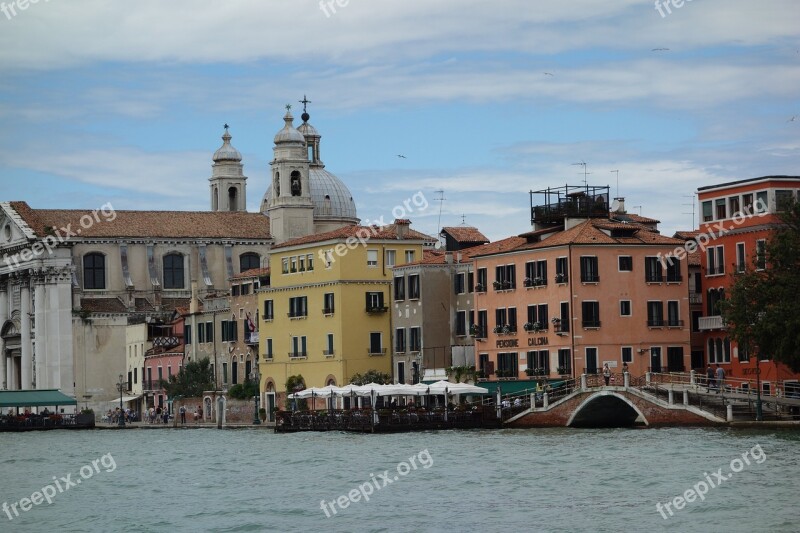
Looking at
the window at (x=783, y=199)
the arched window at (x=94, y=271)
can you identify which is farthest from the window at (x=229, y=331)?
the window at (x=783, y=199)

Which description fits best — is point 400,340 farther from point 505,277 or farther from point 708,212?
point 708,212

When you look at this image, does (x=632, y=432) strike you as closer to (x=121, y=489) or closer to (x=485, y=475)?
(x=485, y=475)

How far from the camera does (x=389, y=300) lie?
265 feet

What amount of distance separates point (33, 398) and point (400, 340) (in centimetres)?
2809

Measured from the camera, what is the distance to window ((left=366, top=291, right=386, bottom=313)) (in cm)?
8062

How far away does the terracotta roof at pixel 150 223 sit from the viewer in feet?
364

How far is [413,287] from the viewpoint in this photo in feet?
255

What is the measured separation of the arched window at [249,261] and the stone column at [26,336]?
1255 cm

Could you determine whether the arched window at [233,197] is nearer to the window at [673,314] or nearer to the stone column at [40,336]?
the stone column at [40,336]

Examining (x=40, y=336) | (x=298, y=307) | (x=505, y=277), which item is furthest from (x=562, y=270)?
(x=40, y=336)

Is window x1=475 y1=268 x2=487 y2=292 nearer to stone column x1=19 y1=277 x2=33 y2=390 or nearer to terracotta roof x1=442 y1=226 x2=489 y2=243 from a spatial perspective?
terracotta roof x1=442 y1=226 x2=489 y2=243

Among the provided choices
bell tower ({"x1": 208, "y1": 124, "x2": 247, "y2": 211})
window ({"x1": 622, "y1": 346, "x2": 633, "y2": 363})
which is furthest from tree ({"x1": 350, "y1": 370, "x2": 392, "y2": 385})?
bell tower ({"x1": 208, "y1": 124, "x2": 247, "y2": 211})

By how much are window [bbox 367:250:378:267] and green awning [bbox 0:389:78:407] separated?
80.9 feet

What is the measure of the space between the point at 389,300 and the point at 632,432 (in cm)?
2302
